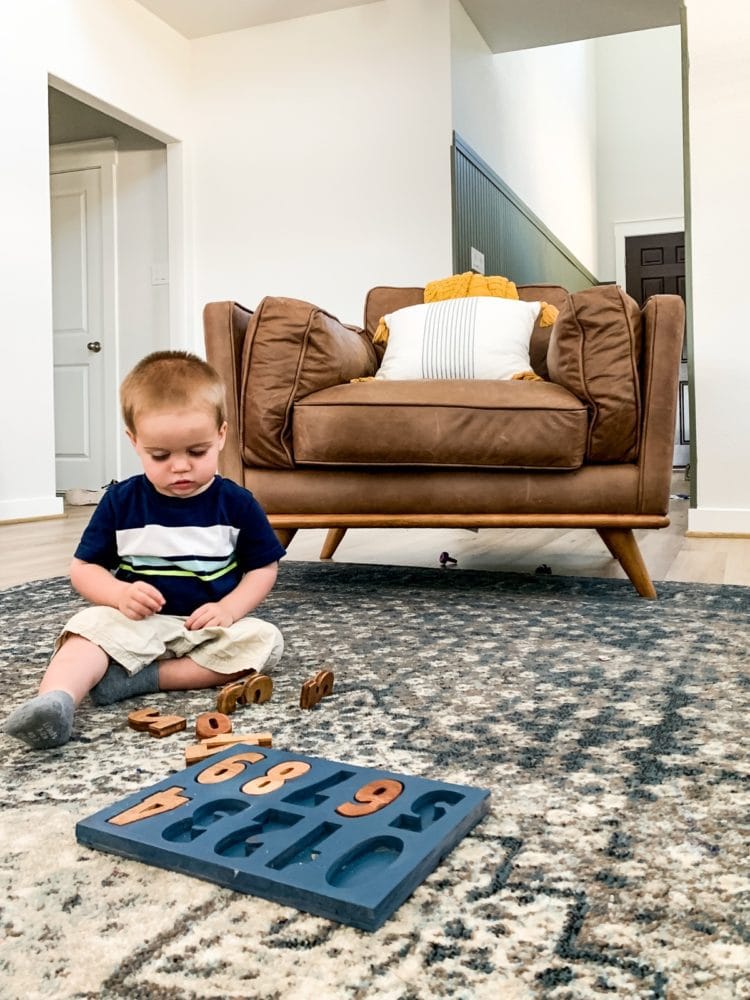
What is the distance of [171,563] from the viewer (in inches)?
46.8

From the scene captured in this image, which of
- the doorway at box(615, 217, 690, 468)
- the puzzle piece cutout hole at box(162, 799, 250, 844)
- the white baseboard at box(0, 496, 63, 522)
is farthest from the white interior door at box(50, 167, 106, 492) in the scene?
the doorway at box(615, 217, 690, 468)

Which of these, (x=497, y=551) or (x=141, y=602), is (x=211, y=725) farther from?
(x=497, y=551)

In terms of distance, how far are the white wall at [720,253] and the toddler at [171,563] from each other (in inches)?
84.8

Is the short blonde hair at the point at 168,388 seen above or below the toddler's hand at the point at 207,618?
above

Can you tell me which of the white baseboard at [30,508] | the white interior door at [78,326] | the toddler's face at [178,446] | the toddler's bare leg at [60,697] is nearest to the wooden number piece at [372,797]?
the toddler's bare leg at [60,697]

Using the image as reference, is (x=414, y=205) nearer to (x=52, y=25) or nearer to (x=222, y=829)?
(x=52, y=25)

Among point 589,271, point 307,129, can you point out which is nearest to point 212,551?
point 307,129

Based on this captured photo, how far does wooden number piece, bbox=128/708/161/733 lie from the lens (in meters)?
0.95

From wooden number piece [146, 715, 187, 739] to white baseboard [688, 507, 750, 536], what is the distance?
2.39 metres

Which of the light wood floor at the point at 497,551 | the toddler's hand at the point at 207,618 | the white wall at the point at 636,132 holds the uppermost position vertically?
the white wall at the point at 636,132

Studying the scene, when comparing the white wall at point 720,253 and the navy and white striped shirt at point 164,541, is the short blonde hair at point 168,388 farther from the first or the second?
the white wall at point 720,253

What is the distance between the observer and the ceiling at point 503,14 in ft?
14.8

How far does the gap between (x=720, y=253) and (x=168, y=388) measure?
240cm

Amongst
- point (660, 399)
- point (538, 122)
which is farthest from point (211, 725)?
point (538, 122)
